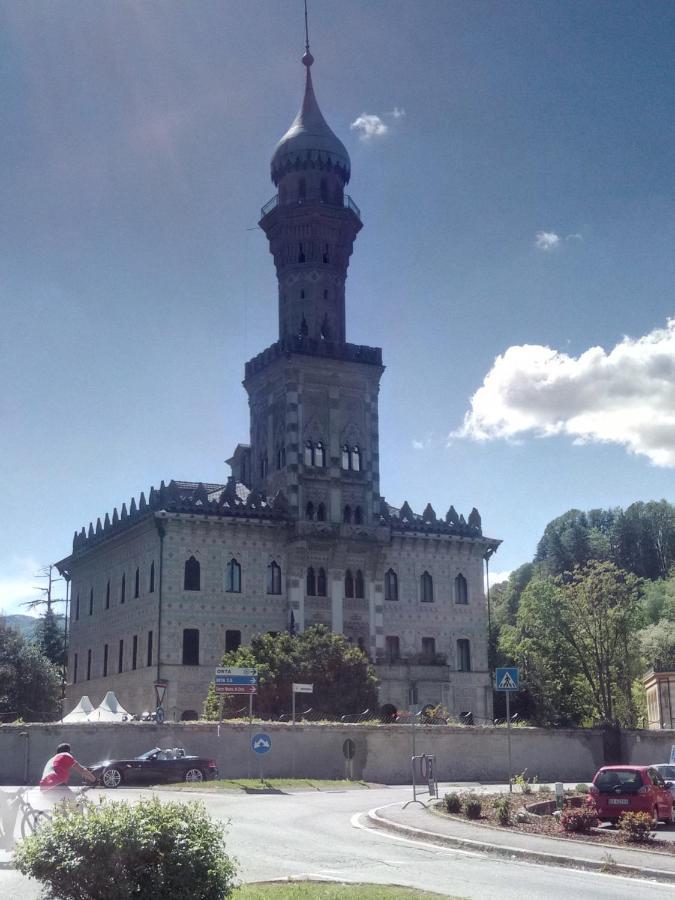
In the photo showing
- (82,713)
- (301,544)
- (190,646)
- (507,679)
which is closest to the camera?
(507,679)

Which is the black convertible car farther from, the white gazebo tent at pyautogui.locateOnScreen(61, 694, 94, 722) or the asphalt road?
the white gazebo tent at pyautogui.locateOnScreen(61, 694, 94, 722)

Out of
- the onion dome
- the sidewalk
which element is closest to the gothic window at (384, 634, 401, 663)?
the onion dome

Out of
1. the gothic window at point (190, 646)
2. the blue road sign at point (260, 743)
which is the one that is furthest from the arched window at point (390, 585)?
the blue road sign at point (260, 743)

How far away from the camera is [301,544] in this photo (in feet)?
223

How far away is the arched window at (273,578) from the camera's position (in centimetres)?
6775

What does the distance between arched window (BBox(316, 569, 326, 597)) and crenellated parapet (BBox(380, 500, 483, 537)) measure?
5.40m

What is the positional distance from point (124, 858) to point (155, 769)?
24.5 meters

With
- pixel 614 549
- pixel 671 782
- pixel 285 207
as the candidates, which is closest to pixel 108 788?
pixel 671 782

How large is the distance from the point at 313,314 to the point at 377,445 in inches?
371

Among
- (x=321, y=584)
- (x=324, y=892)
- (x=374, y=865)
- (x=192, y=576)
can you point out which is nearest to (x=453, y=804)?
(x=374, y=865)

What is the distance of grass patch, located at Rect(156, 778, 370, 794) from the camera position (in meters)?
34.3

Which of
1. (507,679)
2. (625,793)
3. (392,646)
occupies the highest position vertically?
(392,646)

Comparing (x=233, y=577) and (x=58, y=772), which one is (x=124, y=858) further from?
(x=233, y=577)

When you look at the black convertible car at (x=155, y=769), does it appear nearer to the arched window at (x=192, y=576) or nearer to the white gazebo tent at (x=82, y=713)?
the white gazebo tent at (x=82, y=713)
